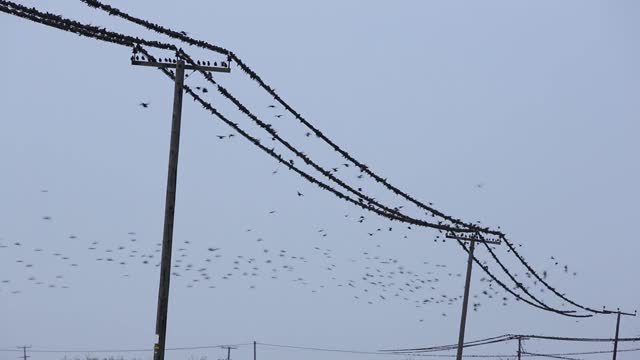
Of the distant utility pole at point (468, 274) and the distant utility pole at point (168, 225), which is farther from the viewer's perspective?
the distant utility pole at point (468, 274)

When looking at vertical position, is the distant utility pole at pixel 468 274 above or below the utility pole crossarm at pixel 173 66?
below

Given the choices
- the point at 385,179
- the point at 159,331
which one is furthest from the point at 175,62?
the point at 385,179

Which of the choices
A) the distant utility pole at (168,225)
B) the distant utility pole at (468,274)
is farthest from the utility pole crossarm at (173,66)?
the distant utility pole at (468,274)

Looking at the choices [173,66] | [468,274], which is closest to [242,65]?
[173,66]

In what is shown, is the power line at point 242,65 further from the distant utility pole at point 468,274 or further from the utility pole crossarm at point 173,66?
the distant utility pole at point 468,274

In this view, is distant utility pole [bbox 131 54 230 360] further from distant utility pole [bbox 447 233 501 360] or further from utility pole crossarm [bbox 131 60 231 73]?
distant utility pole [bbox 447 233 501 360]

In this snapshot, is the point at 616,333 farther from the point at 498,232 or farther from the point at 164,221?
the point at 164,221

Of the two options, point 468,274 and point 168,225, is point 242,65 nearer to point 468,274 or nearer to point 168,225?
point 168,225

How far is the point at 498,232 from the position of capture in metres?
32.5

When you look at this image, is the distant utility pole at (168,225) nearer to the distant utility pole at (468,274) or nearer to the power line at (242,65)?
the power line at (242,65)

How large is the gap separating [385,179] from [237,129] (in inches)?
254

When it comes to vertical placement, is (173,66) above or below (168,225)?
above

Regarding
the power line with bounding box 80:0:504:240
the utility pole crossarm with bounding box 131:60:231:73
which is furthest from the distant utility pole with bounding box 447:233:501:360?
the utility pole crossarm with bounding box 131:60:231:73

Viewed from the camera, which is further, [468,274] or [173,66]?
[468,274]
